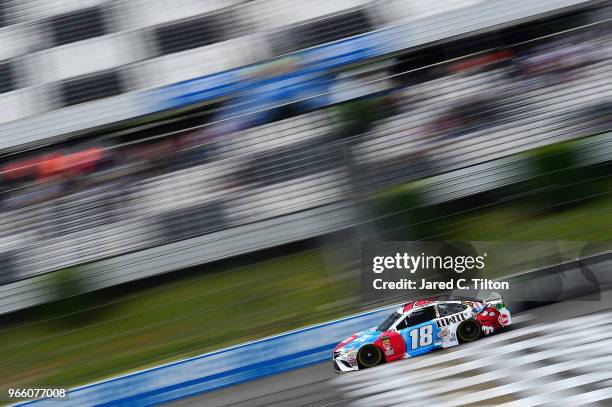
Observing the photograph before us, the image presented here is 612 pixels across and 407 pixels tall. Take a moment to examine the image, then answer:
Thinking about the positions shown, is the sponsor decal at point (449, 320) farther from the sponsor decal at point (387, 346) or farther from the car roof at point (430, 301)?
the sponsor decal at point (387, 346)

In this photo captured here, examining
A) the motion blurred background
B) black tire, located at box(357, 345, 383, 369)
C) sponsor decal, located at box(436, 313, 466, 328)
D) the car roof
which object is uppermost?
the motion blurred background

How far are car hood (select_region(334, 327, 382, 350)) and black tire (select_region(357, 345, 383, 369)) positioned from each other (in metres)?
0.05

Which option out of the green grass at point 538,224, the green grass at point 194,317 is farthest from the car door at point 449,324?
the green grass at point 538,224

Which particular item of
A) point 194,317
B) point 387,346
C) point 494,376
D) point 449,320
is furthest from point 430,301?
point 194,317

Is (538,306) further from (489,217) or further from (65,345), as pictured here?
(65,345)

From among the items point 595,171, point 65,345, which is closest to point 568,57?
point 595,171

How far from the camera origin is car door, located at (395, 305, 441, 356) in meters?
7.39

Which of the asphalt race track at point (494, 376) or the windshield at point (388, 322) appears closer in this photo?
the asphalt race track at point (494, 376)

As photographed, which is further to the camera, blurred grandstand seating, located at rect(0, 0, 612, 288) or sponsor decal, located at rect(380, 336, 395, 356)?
blurred grandstand seating, located at rect(0, 0, 612, 288)

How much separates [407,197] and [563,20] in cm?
424

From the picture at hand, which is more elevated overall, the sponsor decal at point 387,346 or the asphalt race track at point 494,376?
the sponsor decal at point 387,346

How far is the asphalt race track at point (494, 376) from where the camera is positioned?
6.17 m

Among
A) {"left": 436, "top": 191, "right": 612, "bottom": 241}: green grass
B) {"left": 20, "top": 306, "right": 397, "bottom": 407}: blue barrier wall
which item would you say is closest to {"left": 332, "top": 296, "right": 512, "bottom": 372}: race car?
{"left": 20, "top": 306, "right": 397, "bottom": 407}: blue barrier wall

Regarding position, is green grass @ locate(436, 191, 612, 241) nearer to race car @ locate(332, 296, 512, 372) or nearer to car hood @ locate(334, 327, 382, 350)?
race car @ locate(332, 296, 512, 372)
